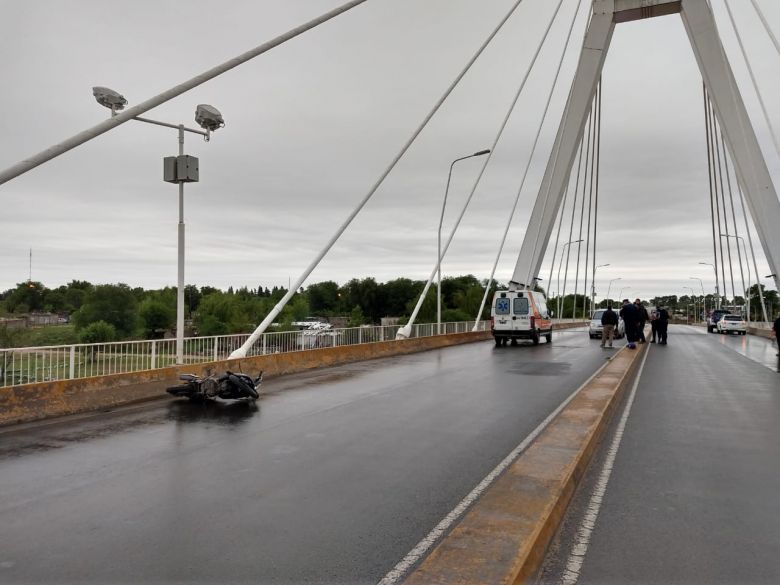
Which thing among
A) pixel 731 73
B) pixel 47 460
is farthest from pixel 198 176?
pixel 731 73

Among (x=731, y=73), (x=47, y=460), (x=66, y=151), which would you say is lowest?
(x=47, y=460)

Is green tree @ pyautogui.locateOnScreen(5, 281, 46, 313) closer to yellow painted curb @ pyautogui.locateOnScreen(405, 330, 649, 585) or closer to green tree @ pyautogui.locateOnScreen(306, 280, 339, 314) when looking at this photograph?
green tree @ pyautogui.locateOnScreen(306, 280, 339, 314)

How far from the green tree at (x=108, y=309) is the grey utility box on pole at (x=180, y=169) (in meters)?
103

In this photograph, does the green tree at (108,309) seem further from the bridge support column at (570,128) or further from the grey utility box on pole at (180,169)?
the grey utility box on pole at (180,169)

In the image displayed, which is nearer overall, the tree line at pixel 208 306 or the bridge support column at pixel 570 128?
the bridge support column at pixel 570 128

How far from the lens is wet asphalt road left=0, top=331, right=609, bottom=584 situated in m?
3.83

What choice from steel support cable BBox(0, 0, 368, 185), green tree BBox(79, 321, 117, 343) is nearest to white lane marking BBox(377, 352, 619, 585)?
steel support cable BBox(0, 0, 368, 185)

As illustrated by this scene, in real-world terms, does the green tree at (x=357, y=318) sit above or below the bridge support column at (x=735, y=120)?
below

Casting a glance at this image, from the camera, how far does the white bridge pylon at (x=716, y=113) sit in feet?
100

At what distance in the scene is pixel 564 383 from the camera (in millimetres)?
13109

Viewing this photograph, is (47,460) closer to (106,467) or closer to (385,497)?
(106,467)

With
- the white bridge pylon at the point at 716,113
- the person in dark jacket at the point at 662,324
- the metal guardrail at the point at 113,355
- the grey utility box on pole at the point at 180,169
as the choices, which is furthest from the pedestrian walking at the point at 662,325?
the grey utility box on pole at the point at 180,169

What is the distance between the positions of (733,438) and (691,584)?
4.96 meters

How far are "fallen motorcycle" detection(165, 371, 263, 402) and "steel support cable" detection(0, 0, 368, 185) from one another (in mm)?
4393
